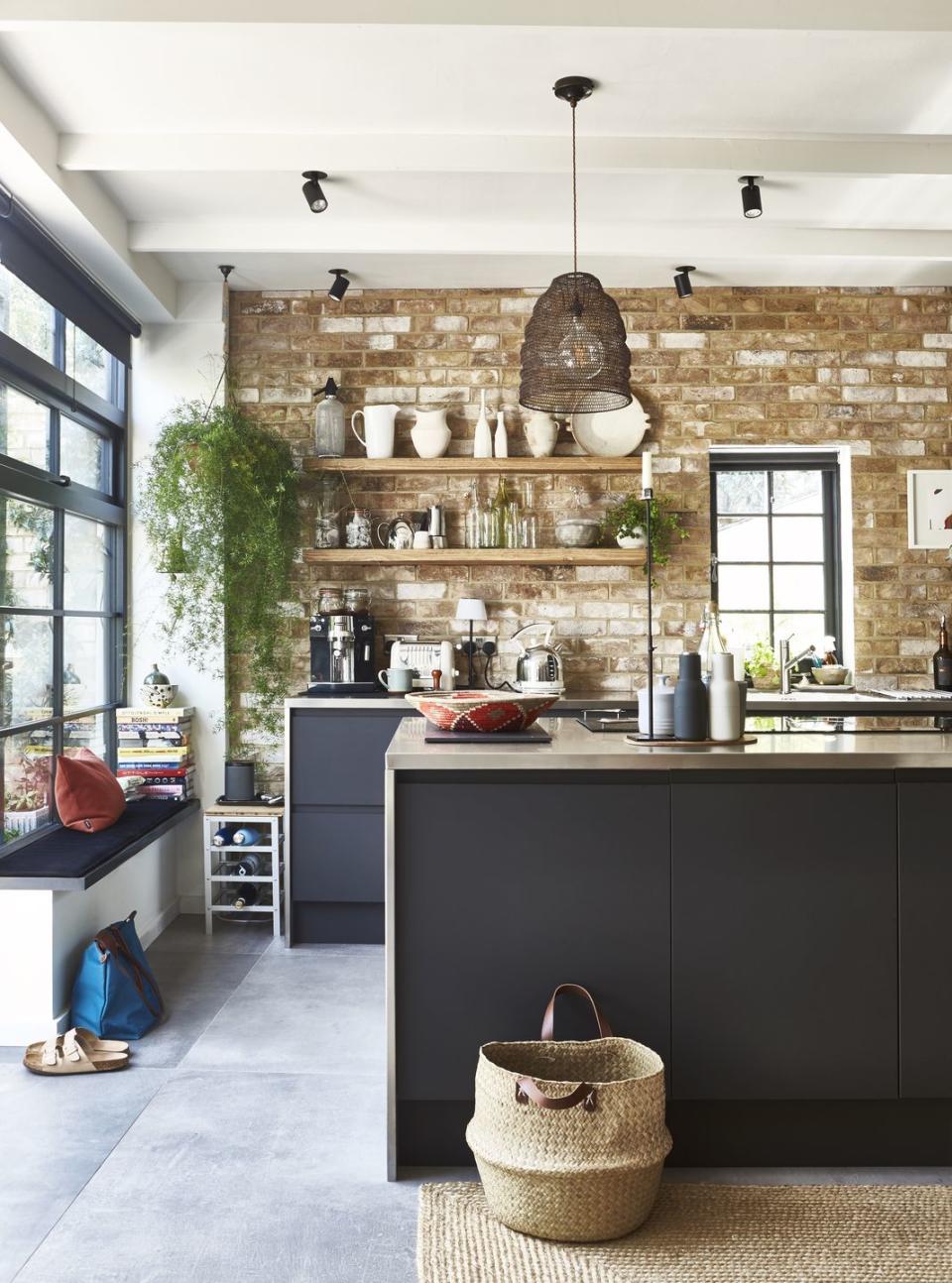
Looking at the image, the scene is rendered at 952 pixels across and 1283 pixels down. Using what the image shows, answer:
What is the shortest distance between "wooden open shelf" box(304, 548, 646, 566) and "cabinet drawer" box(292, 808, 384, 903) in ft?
→ 3.59

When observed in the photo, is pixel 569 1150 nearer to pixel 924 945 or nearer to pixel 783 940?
pixel 783 940

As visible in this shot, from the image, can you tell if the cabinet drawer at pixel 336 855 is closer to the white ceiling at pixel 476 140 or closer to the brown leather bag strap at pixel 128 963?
A: the brown leather bag strap at pixel 128 963

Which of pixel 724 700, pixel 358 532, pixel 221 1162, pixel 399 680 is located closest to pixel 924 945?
pixel 724 700

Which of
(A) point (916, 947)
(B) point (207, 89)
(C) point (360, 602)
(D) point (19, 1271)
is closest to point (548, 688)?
(C) point (360, 602)

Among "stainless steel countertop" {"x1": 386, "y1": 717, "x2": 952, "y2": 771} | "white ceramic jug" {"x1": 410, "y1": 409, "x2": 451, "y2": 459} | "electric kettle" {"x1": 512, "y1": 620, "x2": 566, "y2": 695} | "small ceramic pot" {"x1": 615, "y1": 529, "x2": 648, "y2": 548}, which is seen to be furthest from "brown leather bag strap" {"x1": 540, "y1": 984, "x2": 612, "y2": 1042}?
"white ceramic jug" {"x1": 410, "y1": 409, "x2": 451, "y2": 459}

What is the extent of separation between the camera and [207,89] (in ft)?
10.1

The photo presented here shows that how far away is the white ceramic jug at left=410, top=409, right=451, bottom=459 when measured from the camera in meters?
4.57

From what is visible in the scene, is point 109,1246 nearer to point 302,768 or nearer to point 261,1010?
point 261,1010

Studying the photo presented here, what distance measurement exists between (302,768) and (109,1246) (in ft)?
7.34

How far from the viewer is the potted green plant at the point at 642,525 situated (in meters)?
4.55

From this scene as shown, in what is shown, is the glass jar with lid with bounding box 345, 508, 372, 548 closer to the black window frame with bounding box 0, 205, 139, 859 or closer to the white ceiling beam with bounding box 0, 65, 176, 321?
the black window frame with bounding box 0, 205, 139, 859

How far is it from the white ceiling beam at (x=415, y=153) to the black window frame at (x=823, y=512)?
1627 mm

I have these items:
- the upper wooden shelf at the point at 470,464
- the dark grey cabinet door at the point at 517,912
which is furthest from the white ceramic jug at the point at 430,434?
the dark grey cabinet door at the point at 517,912

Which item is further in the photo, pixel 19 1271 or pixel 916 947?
pixel 916 947
